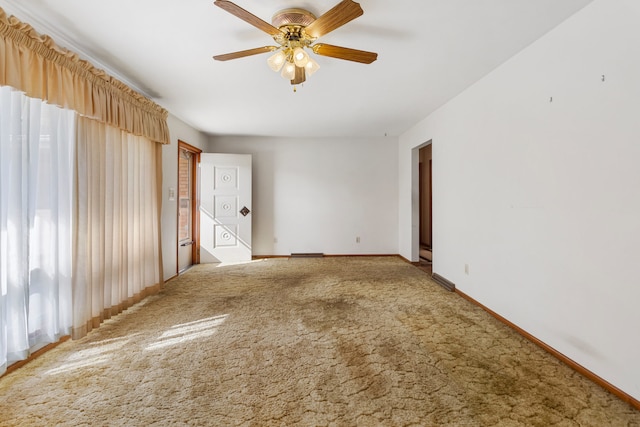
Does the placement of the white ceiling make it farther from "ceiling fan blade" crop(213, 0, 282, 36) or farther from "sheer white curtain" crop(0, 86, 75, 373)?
"sheer white curtain" crop(0, 86, 75, 373)

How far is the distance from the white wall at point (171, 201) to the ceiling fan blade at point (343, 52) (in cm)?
284

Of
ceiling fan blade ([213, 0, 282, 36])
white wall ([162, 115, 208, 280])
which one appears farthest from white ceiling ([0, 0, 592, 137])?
white wall ([162, 115, 208, 280])

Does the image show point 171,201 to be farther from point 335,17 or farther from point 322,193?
point 335,17

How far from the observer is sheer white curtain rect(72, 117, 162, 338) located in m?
2.25

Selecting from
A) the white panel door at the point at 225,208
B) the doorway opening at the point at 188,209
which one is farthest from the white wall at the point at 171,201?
the white panel door at the point at 225,208

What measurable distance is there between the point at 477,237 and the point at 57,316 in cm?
397

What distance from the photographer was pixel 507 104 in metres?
2.49

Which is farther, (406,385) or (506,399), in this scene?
(406,385)

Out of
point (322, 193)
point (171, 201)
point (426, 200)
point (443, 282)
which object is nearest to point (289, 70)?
point (171, 201)

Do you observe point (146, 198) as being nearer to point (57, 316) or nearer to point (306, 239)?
point (57, 316)

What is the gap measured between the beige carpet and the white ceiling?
2.48 metres

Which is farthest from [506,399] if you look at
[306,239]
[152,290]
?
[306,239]

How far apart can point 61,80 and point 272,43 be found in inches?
64.2

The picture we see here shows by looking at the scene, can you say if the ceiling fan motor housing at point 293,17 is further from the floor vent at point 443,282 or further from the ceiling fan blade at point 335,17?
the floor vent at point 443,282
